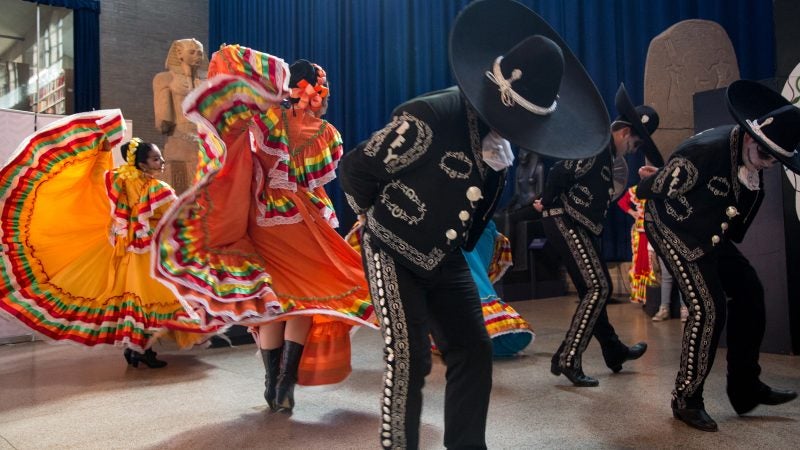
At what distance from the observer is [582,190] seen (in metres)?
3.53

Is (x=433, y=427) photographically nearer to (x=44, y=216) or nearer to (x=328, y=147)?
(x=328, y=147)

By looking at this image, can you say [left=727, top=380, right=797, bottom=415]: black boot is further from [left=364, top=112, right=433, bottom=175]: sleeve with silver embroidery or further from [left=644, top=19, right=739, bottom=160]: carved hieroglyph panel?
[left=644, top=19, right=739, bottom=160]: carved hieroglyph panel

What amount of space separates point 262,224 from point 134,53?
8.87 metres

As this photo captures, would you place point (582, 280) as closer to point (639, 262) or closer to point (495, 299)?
point (495, 299)

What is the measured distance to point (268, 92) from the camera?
9.65 ft

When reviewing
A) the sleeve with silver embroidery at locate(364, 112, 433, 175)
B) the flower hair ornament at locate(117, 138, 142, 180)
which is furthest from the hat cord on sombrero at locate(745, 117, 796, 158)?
the flower hair ornament at locate(117, 138, 142, 180)

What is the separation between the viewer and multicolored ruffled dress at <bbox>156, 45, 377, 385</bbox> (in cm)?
292

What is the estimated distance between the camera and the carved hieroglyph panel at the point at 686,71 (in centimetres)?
645

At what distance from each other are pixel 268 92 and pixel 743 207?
2.04 m

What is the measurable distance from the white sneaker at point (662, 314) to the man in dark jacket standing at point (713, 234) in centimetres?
302

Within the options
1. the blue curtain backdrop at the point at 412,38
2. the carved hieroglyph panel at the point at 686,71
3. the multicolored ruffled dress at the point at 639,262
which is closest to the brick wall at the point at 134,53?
the blue curtain backdrop at the point at 412,38

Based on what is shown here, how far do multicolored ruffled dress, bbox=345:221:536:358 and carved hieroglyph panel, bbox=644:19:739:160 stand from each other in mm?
2765

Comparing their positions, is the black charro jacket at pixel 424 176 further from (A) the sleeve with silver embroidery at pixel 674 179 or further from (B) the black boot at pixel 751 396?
(B) the black boot at pixel 751 396

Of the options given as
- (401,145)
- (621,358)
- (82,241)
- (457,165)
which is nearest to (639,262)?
(621,358)
